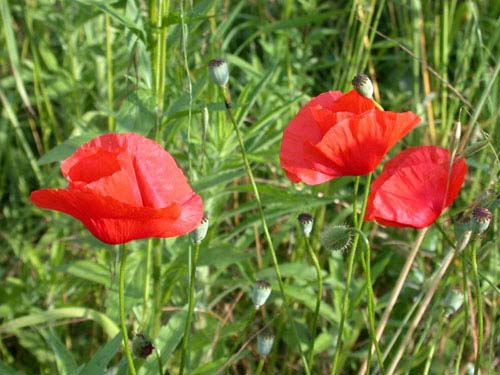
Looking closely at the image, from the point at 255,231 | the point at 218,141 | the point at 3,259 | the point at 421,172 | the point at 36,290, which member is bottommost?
the point at 3,259

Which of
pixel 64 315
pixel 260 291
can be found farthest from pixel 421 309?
pixel 64 315

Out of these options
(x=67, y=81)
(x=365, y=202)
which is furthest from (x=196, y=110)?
(x=67, y=81)

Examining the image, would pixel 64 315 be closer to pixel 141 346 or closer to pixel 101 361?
pixel 101 361

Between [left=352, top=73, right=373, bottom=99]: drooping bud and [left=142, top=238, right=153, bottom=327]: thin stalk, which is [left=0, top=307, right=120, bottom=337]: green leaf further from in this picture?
[left=352, top=73, right=373, bottom=99]: drooping bud

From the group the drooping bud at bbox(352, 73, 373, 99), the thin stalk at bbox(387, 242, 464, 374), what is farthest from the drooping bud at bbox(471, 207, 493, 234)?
the drooping bud at bbox(352, 73, 373, 99)

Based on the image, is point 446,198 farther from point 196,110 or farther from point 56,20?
point 56,20

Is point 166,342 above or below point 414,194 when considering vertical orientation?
below
